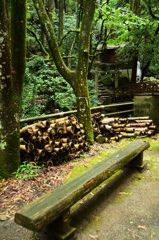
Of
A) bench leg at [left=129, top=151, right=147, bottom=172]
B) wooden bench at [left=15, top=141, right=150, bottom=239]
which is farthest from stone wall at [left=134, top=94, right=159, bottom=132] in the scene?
wooden bench at [left=15, top=141, right=150, bottom=239]

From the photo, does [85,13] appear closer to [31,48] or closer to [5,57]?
[5,57]

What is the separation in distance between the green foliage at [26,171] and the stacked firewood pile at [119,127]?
3.13m

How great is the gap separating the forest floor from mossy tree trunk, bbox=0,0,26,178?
0.53m

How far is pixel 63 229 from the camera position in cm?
241

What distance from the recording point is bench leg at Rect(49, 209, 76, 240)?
238 cm

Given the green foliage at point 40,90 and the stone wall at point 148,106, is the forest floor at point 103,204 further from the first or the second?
the stone wall at point 148,106

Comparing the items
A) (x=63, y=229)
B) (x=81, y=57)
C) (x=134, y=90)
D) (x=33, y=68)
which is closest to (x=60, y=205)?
(x=63, y=229)

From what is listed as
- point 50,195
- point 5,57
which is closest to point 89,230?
point 50,195

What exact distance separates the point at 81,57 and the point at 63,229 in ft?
16.4

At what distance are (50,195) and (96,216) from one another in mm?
982

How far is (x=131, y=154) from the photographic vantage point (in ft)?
13.1

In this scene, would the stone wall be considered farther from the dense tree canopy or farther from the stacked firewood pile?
the dense tree canopy

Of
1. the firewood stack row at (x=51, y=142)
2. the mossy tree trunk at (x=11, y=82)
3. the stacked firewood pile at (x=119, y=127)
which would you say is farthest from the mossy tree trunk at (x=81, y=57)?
the mossy tree trunk at (x=11, y=82)

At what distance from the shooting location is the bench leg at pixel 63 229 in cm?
238
